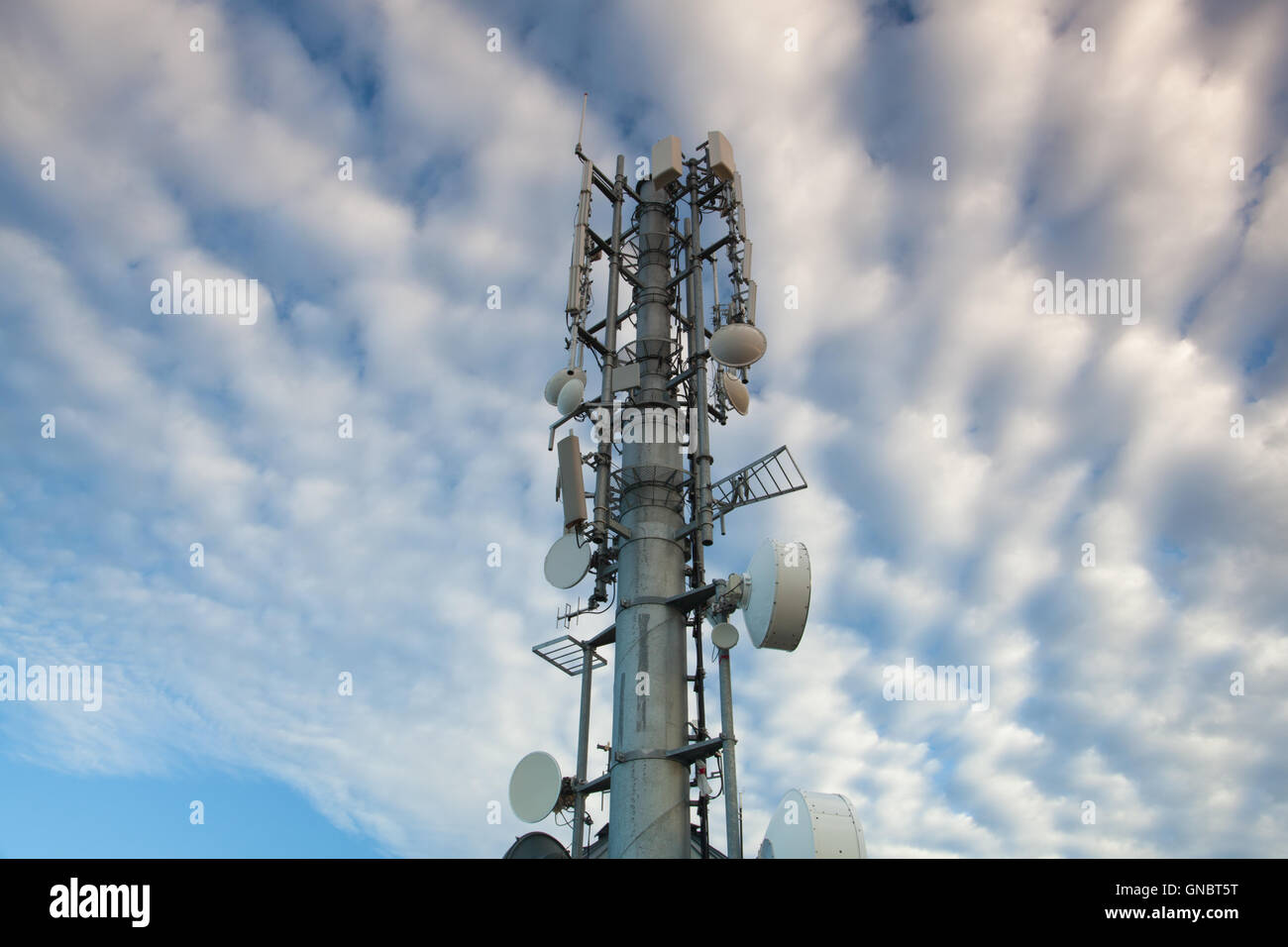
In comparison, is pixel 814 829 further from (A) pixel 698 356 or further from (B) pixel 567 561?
(A) pixel 698 356

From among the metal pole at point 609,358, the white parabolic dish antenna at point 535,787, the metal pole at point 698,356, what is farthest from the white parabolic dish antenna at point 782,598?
the white parabolic dish antenna at point 535,787

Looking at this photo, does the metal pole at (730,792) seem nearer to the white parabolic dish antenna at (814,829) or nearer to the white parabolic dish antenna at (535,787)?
the white parabolic dish antenna at (814,829)

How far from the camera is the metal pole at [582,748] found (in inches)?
1008

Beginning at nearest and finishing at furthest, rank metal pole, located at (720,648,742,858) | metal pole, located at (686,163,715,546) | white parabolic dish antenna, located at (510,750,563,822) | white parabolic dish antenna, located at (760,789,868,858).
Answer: white parabolic dish antenna, located at (760,789,868,858), metal pole, located at (720,648,742,858), metal pole, located at (686,163,715,546), white parabolic dish antenna, located at (510,750,563,822)

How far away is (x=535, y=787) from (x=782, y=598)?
432 inches

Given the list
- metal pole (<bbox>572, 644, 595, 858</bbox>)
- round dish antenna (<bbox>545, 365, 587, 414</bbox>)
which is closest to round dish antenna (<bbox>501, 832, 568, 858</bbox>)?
metal pole (<bbox>572, 644, 595, 858</bbox>)

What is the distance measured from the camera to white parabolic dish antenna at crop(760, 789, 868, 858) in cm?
1723

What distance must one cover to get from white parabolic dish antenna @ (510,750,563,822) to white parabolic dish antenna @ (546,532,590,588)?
5.64 meters

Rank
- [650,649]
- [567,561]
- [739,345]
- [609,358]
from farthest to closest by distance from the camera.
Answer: [609,358]
[567,561]
[739,345]
[650,649]

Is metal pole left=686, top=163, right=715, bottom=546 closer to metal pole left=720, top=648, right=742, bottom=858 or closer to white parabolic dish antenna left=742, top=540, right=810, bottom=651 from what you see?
white parabolic dish antenna left=742, top=540, right=810, bottom=651

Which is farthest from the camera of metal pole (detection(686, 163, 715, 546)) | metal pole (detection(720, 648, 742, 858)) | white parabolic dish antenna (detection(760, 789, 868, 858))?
metal pole (detection(686, 163, 715, 546))

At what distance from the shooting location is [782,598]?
2109cm

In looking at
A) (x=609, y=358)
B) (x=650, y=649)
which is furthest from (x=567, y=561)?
(x=609, y=358)
